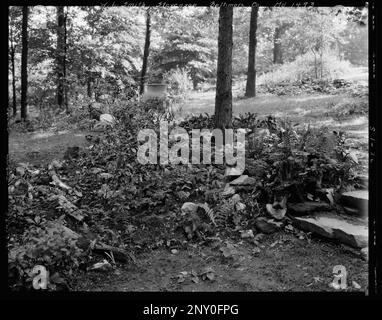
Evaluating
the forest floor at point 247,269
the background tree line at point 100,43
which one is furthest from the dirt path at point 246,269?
the background tree line at point 100,43

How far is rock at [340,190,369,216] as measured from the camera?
235 inches

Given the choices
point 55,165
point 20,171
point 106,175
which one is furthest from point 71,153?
point 106,175

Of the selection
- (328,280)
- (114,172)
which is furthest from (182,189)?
(328,280)

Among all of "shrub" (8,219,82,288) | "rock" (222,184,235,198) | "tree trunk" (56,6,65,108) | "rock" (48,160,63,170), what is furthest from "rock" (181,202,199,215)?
"tree trunk" (56,6,65,108)

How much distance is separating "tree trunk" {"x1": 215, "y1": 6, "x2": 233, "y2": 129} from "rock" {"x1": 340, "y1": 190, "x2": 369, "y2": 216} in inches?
158

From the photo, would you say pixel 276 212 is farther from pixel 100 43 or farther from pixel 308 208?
pixel 100 43

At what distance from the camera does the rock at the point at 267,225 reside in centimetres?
613

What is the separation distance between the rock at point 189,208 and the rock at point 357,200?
8.31ft

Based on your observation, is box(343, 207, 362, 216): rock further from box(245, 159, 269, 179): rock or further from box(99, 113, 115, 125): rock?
box(99, 113, 115, 125): rock

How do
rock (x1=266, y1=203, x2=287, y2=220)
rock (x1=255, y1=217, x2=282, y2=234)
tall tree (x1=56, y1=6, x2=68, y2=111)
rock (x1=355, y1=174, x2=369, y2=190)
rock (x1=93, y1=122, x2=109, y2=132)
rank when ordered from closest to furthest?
1. rock (x1=255, y1=217, x2=282, y2=234)
2. rock (x1=266, y1=203, x2=287, y2=220)
3. rock (x1=355, y1=174, x2=369, y2=190)
4. rock (x1=93, y1=122, x2=109, y2=132)
5. tall tree (x1=56, y1=6, x2=68, y2=111)

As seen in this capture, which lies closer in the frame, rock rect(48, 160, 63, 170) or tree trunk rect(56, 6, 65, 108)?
rock rect(48, 160, 63, 170)

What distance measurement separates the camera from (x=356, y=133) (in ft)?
29.9

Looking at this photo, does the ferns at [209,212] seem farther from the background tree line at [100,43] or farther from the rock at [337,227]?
the background tree line at [100,43]

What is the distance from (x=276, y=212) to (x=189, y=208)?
152 centimetres
